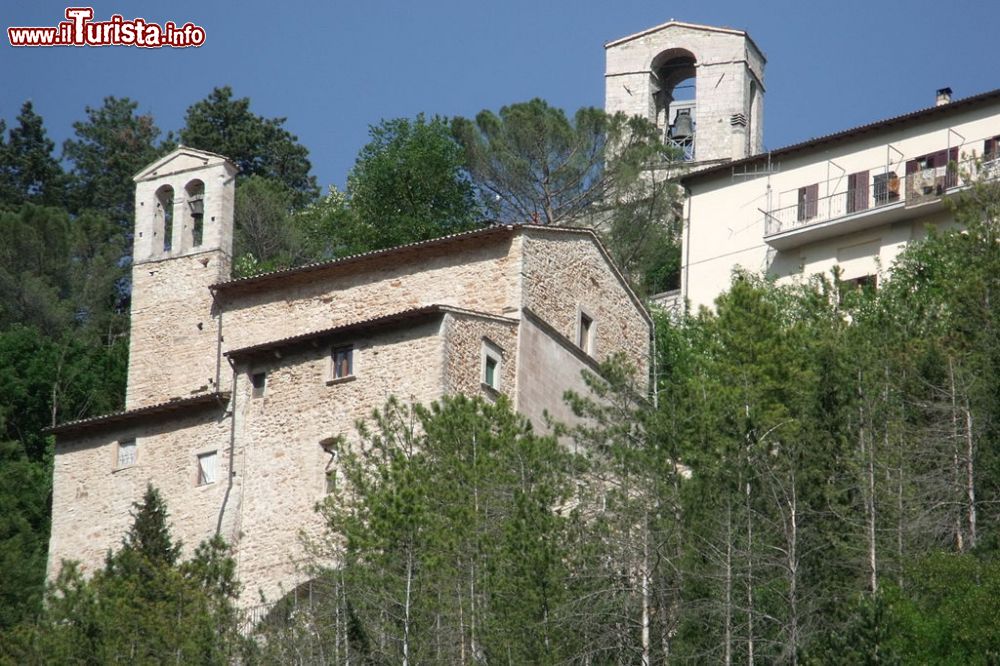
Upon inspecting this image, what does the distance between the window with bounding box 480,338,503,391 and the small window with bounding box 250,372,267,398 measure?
3887 millimetres

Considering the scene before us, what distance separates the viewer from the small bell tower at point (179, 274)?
41.9 m

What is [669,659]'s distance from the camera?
2631 centimetres

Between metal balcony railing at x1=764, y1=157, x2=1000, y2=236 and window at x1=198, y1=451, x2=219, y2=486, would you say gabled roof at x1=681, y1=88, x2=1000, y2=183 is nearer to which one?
metal balcony railing at x1=764, y1=157, x2=1000, y2=236

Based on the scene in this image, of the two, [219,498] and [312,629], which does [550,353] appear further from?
[312,629]

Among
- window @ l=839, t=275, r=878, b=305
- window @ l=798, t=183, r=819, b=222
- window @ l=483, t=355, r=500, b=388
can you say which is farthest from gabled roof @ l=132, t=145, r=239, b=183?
window @ l=798, t=183, r=819, b=222

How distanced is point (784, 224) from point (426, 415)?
21.1m

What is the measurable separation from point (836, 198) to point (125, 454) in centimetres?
1791

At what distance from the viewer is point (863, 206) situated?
161ft

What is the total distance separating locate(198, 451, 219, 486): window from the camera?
126 feet

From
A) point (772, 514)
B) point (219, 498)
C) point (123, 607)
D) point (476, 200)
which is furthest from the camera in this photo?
point (476, 200)

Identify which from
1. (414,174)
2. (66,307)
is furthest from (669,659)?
(66,307)

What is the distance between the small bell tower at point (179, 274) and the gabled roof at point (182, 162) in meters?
0.02

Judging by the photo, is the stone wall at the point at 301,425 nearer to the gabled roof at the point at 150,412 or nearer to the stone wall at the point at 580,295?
the gabled roof at the point at 150,412

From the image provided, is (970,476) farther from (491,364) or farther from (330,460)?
(330,460)
